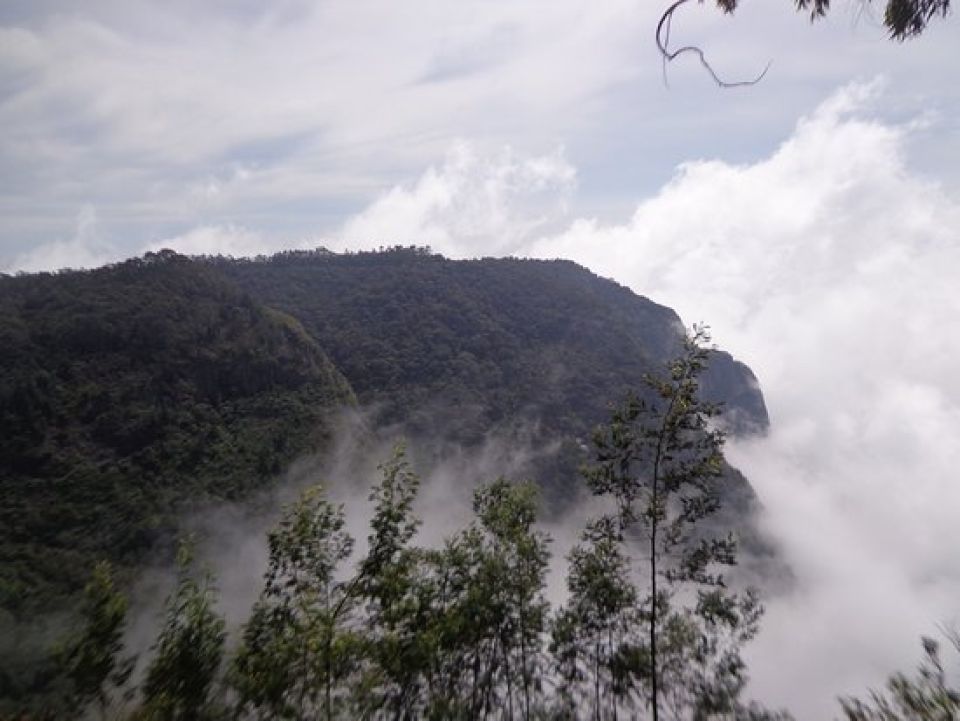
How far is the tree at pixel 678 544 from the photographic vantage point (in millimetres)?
13961

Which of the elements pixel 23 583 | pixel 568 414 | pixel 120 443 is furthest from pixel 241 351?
pixel 568 414

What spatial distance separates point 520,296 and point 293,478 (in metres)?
92.2

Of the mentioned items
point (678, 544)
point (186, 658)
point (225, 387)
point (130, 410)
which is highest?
point (225, 387)

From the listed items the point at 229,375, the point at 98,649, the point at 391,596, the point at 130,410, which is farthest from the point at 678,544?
the point at 229,375

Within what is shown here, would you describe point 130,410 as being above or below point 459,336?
below

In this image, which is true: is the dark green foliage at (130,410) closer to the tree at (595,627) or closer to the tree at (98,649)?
the tree at (595,627)

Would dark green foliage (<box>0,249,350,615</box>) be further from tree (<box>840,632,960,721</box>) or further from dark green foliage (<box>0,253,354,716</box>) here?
tree (<box>840,632,960,721</box>)

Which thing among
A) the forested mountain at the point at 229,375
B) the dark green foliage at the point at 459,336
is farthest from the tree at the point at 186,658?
the dark green foliage at the point at 459,336

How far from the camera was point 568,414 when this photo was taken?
128250 mm

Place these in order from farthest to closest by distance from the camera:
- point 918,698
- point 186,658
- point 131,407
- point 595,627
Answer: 1. point 131,407
2. point 595,627
3. point 186,658
4. point 918,698

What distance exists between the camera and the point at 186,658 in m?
11.0

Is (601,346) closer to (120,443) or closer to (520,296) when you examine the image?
(520,296)

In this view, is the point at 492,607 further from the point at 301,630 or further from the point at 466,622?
the point at 301,630

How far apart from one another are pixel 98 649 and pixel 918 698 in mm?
10798
